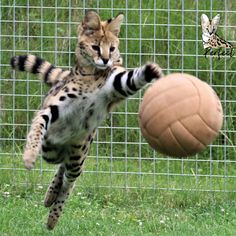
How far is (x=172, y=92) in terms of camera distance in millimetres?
5098

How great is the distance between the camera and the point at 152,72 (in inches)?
219

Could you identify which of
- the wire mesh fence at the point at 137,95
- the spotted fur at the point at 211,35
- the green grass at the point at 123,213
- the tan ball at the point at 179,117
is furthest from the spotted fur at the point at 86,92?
the spotted fur at the point at 211,35

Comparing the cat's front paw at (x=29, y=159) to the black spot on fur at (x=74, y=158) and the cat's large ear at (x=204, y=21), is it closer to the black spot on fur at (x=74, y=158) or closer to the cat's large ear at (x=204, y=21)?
the black spot on fur at (x=74, y=158)

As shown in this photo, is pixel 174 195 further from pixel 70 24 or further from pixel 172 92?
pixel 172 92

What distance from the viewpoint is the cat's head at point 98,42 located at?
19.8 feet

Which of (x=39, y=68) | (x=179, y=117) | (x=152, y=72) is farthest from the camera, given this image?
(x=39, y=68)

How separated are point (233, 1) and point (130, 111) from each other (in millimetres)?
1571

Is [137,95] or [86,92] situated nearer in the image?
[86,92]

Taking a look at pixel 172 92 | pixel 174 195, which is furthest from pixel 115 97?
pixel 174 195

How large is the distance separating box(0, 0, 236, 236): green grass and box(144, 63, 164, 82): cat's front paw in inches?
77.9

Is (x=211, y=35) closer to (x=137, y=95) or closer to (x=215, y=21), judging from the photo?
(x=215, y=21)

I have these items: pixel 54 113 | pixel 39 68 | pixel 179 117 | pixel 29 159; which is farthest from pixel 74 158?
pixel 179 117

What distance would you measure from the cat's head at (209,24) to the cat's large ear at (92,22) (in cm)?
235

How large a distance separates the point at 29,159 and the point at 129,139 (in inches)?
131
